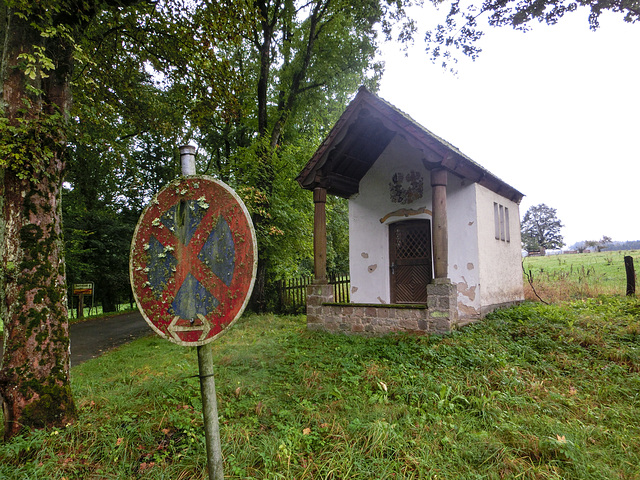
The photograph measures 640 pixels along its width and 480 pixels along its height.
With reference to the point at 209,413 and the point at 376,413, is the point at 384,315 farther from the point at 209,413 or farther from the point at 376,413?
the point at 209,413

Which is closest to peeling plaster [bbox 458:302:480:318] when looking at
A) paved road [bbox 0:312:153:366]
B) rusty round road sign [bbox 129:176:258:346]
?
rusty round road sign [bbox 129:176:258:346]

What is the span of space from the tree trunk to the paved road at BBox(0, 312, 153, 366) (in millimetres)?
4374

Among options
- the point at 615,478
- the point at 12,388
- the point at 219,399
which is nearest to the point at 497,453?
the point at 615,478

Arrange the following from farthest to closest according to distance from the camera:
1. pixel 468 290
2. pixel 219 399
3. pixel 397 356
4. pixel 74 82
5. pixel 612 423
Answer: pixel 468 290 → pixel 397 356 → pixel 74 82 → pixel 219 399 → pixel 612 423

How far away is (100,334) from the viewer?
10797 mm

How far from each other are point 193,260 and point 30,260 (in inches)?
96.8

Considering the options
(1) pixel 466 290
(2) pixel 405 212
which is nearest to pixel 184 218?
(1) pixel 466 290

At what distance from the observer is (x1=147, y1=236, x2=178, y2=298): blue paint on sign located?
2121 mm

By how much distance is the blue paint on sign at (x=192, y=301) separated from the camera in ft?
6.67

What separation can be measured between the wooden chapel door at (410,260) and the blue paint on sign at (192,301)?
7355mm

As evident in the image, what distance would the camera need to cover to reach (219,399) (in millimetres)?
4156

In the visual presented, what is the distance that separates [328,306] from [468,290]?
3.17 meters

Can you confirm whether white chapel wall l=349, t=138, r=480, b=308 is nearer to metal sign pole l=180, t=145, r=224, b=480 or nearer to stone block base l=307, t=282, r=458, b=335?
stone block base l=307, t=282, r=458, b=335

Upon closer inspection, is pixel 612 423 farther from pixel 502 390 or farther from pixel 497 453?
pixel 497 453
